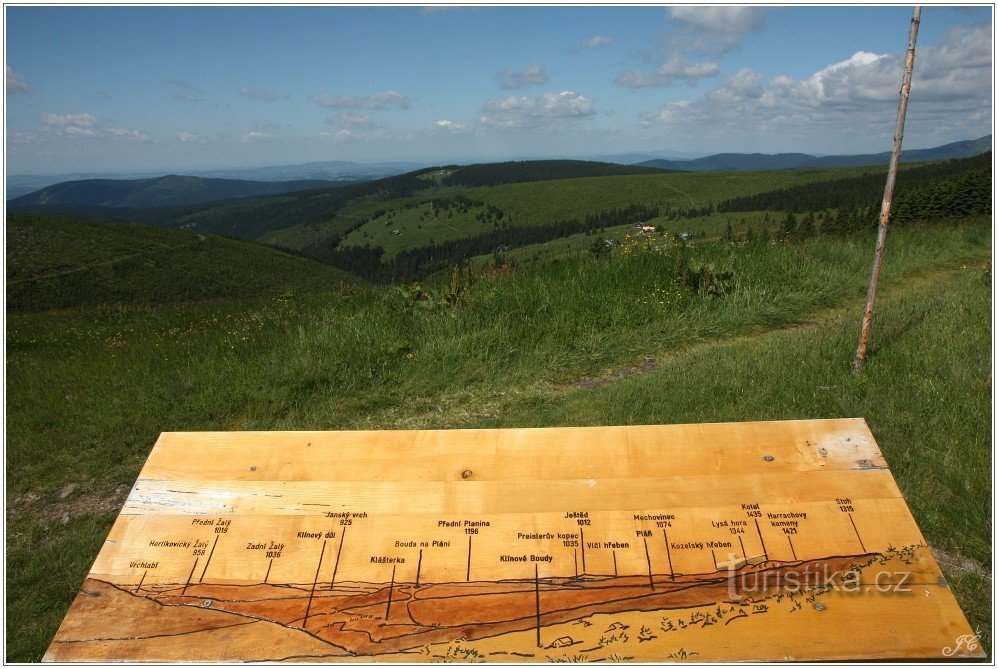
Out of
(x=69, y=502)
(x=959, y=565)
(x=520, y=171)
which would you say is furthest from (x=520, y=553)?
(x=520, y=171)

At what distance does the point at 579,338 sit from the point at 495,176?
546 feet

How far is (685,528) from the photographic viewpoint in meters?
2.37

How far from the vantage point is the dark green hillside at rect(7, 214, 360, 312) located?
41.0 m

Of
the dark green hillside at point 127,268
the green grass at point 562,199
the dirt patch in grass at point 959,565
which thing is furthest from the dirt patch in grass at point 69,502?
the green grass at point 562,199

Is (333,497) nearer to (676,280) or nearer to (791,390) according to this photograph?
(791,390)

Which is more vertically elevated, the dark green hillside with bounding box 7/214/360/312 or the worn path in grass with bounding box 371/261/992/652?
the worn path in grass with bounding box 371/261/992/652

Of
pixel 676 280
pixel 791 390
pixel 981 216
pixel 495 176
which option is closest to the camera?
pixel 791 390

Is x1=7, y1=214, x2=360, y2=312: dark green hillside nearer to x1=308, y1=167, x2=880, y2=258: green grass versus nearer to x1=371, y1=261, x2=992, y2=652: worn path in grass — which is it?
x1=371, y1=261, x2=992, y2=652: worn path in grass

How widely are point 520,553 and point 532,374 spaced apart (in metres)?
3.92

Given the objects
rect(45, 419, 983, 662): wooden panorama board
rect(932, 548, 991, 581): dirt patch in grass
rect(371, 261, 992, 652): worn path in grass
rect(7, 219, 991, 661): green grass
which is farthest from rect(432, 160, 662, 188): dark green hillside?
rect(45, 419, 983, 662): wooden panorama board

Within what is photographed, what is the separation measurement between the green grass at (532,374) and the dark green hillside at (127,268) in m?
31.3

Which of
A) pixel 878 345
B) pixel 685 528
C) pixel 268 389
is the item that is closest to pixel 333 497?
pixel 685 528

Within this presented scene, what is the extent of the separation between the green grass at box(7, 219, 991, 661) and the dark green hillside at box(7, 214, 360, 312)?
3132 cm

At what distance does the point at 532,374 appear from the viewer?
6.18 metres
